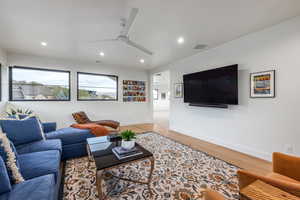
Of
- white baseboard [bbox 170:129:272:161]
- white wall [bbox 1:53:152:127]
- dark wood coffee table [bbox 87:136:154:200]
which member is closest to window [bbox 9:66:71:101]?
white wall [bbox 1:53:152:127]

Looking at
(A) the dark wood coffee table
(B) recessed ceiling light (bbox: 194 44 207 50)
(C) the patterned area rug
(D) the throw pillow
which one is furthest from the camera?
(B) recessed ceiling light (bbox: 194 44 207 50)

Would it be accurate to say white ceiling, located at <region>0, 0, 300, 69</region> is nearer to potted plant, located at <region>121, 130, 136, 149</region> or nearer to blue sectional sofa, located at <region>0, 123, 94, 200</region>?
potted plant, located at <region>121, 130, 136, 149</region>

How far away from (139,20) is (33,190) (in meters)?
2.58

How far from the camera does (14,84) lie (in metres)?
3.88

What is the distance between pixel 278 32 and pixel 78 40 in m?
4.11

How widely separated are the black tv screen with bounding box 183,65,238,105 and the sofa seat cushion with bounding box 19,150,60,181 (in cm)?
338

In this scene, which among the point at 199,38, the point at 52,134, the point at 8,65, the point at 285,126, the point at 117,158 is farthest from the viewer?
the point at 8,65

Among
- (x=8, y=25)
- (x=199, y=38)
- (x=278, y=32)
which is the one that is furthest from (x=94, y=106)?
(x=278, y=32)

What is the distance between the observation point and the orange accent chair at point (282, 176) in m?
0.96

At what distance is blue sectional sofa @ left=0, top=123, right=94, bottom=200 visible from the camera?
1056mm

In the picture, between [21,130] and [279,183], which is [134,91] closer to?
[21,130]

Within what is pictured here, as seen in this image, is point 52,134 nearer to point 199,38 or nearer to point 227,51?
point 199,38

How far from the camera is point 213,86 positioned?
335 cm

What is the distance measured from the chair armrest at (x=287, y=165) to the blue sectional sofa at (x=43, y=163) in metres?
2.23
